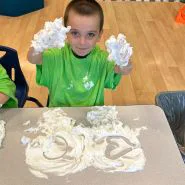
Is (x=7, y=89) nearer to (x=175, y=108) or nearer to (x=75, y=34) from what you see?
(x=75, y=34)

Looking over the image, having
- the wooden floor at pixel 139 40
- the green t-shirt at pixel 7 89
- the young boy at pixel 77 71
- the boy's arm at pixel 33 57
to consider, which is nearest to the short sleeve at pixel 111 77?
the young boy at pixel 77 71

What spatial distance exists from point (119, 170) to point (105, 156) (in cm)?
6

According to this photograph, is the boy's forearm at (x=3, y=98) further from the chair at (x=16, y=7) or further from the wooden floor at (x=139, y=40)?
the chair at (x=16, y=7)

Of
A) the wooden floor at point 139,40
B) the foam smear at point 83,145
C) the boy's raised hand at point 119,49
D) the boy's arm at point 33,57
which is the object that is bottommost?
the wooden floor at point 139,40

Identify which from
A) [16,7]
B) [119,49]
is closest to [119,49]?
[119,49]

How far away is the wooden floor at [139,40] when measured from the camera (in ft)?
7.43

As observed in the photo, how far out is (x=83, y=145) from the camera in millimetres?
917

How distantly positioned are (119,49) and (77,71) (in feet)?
0.82

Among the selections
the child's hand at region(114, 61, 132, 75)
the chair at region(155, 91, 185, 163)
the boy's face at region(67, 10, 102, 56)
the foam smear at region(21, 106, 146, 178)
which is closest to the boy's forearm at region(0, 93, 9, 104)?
the foam smear at region(21, 106, 146, 178)

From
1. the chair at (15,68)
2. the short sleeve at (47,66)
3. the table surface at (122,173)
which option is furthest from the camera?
the chair at (15,68)

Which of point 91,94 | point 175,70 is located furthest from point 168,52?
point 91,94

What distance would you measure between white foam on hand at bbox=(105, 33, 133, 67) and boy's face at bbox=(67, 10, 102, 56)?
0.33ft

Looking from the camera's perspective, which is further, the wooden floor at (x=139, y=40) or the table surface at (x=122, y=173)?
the wooden floor at (x=139, y=40)

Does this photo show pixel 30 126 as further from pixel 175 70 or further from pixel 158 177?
pixel 175 70
